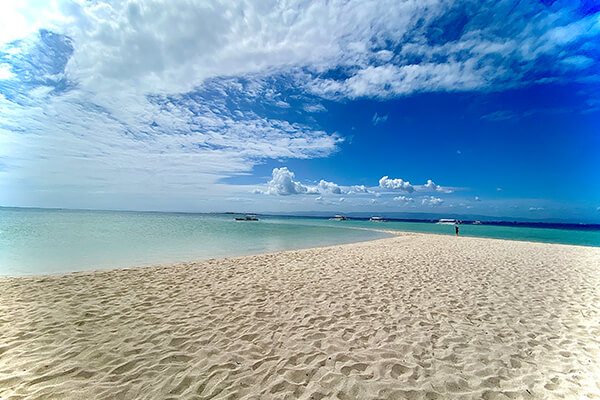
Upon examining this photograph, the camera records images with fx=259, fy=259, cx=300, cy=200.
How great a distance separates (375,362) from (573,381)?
9.09ft

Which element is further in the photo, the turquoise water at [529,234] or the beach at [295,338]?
the turquoise water at [529,234]

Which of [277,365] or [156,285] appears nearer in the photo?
[277,365]

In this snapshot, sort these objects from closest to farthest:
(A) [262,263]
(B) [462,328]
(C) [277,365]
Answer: (C) [277,365], (B) [462,328], (A) [262,263]

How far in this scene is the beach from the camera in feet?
11.6

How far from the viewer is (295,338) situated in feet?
15.8

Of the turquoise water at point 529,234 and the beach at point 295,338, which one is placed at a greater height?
the turquoise water at point 529,234

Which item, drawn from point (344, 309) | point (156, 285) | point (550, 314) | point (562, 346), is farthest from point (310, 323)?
point (550, 314)

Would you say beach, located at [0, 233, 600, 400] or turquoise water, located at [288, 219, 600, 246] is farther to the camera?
turquoise water, located at [288, 219, 600, 246]

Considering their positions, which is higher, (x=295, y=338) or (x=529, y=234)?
(x=529, y=234)

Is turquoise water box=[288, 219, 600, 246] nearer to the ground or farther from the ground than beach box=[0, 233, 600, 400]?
farther from the ground

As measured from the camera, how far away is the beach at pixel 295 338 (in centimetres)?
353

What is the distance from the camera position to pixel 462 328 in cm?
530

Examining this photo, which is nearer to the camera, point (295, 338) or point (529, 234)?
point (295, 338)

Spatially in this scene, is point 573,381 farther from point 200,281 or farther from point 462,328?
point 200,281
